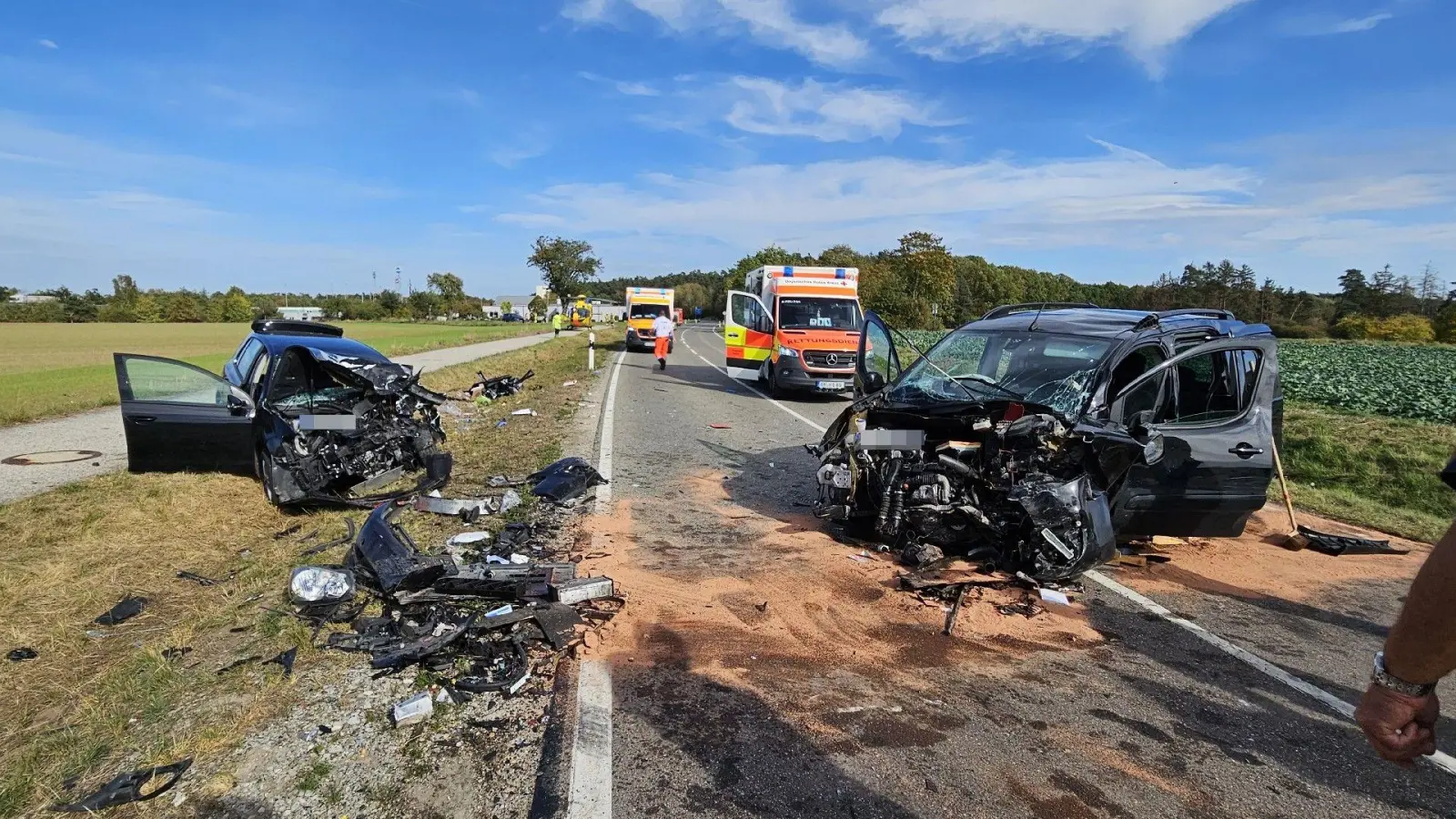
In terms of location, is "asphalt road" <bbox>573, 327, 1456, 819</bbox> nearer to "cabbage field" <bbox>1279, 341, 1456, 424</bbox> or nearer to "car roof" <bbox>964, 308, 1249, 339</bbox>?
"car roof" <bbox>964, 308, 1249, 339</bbox>

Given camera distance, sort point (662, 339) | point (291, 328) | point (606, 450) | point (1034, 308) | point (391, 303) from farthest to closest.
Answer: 1. point (391, 303)
2. point (662, 339)
3. point (606, 450)
4. point (291, 328)
5. point (1034, 308)

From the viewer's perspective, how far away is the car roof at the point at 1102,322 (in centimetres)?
554

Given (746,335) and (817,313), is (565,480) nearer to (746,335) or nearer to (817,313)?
(817,313)

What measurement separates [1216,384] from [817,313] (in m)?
10.7

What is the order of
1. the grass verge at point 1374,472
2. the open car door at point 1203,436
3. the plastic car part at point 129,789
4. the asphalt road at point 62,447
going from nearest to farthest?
the plastic car part at point 129,789 < the open car door at point 1203,436 < the grass verge at point 1374,472 < the asphalt road at point 62,447

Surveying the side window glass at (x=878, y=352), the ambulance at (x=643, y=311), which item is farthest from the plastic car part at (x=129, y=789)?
the ambulance at (x=643, y=311)

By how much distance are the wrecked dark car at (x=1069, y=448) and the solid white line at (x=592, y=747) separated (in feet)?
8.13

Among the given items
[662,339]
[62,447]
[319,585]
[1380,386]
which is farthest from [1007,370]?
→ [662,339]

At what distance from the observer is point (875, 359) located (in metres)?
7.00

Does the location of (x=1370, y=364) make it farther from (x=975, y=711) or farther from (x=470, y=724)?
(x=470, y=724)

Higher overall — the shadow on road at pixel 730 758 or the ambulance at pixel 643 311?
the ambulance at pixel 643 311

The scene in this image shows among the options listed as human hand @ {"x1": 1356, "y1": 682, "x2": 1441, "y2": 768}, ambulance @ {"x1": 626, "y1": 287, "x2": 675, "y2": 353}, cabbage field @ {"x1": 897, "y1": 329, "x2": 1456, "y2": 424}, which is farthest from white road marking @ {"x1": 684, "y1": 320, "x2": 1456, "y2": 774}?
ambulance @ {"x1": 626, "y1": 287, "x2": 675, "y2": 353}

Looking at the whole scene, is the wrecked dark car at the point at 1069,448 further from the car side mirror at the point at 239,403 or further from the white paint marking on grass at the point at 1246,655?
the car side mirror at the point at 239,403

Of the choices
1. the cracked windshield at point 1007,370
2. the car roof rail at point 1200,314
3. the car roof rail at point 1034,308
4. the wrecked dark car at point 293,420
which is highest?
the car roof rail at point 1034,308
